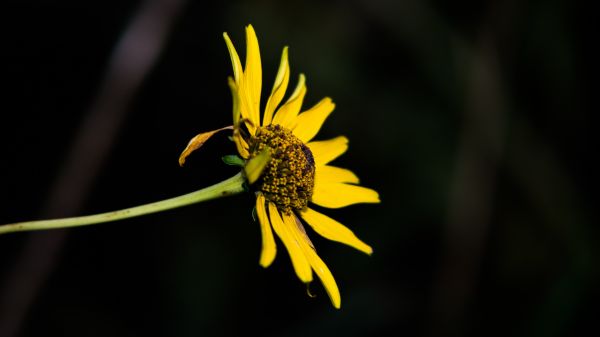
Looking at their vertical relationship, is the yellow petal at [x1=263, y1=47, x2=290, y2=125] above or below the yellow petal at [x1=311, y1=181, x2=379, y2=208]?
above

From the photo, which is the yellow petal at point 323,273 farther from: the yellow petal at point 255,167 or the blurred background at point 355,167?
the blurred background at point 355,167

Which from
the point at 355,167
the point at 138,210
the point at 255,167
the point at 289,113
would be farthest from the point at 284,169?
the point at 355,167

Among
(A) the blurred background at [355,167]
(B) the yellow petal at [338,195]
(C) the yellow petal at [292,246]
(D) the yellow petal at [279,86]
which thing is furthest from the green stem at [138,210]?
(A) the blurred background at [355,167]

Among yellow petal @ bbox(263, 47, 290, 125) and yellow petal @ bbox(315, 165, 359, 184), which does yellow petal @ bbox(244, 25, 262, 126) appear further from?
yellow petal @ bbox(315, 165, 359, 184)

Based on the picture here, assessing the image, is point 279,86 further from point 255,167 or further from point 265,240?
point 265,240

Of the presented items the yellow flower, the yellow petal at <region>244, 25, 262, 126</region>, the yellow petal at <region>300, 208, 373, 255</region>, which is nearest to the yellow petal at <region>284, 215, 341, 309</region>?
the yellow flower

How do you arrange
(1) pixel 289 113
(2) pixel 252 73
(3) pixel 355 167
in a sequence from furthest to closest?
(3) pixel 355 167
(1) pixel 289 113
(2) pixel 252 73
